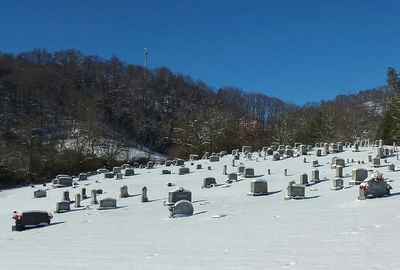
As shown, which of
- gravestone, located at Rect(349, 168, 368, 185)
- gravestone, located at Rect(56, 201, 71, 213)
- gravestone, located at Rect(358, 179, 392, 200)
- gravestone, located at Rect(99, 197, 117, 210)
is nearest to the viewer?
gravestone, located at Rect(358, 179, 392, 200)

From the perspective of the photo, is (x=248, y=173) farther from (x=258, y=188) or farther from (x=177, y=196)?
(x=177, y=196)

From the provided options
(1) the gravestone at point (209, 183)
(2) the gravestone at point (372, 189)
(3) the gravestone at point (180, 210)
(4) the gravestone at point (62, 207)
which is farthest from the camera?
(1) the gravestone at point (209, 183)

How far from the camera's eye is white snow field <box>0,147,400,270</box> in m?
7.78

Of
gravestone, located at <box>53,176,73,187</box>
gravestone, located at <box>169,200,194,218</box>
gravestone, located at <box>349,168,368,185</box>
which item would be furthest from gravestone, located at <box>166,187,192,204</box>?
gravestone, located at <box>53,176,73,187</box>

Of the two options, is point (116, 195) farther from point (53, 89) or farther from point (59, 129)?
point (53, 89)

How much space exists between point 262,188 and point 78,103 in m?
86.6

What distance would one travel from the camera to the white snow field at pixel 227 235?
7777 millimetres

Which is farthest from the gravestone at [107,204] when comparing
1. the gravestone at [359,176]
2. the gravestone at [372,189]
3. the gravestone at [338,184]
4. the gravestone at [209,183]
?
the gravestone at [372,189]

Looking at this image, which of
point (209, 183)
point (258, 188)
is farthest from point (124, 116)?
point (258, 188)

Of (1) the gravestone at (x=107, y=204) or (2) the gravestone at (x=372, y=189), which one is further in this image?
(1) the gravestone at (x=107, y=204)

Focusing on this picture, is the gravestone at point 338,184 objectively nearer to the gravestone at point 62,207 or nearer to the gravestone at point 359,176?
the gravestone at point 359,176

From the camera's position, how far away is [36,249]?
1141 centimetres

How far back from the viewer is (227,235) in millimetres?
10844

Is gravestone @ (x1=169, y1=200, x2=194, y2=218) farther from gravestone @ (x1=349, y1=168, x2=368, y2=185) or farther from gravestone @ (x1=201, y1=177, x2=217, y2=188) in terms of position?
gravestone @ (x1=201, y1=177, x2=217, y2=188)
